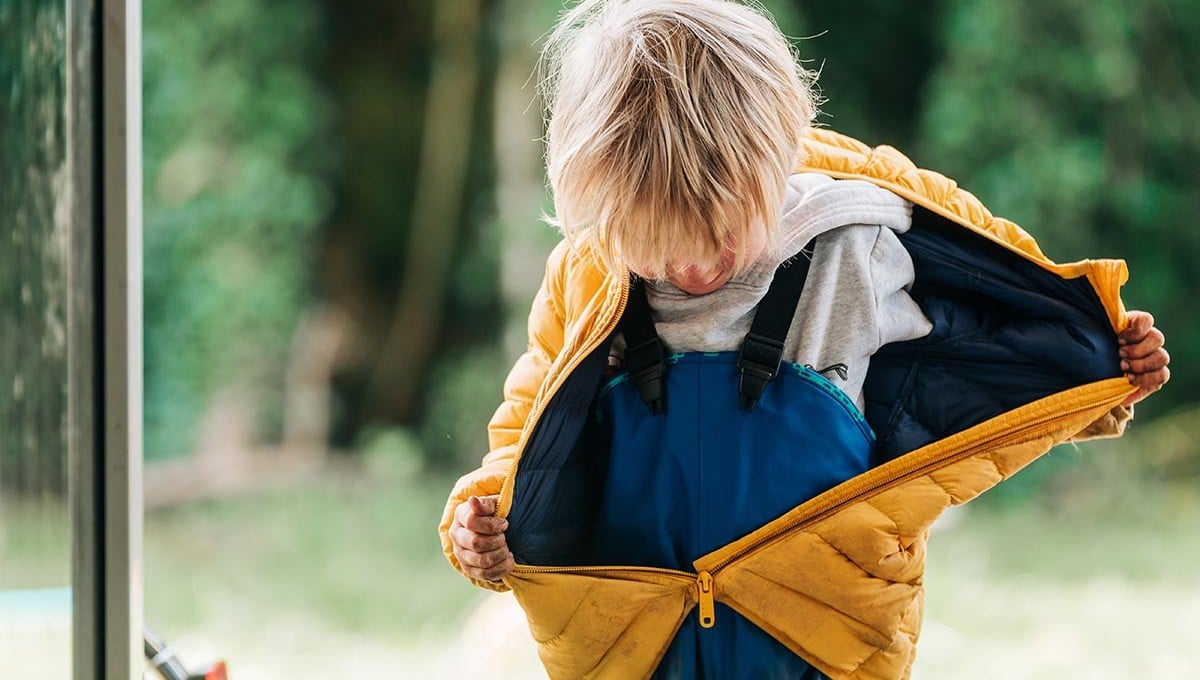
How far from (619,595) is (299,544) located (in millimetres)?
2852

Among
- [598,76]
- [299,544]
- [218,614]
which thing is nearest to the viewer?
[598,76]

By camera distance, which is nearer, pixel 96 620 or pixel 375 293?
pixel 96 620

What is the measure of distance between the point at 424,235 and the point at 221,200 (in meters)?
0.73

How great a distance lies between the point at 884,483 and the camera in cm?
100

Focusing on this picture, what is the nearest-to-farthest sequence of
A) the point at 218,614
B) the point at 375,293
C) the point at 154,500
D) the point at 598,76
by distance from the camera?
the point at 598,76, the point at 218,614, the point at 154,500, the point at 375,293

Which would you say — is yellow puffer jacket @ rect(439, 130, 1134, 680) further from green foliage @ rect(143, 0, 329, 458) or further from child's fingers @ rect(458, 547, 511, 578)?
green foliage @ rect(143, 0, 329, 458)

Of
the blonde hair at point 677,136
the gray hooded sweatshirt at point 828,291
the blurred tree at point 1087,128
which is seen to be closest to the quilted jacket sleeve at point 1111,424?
the gray hooded sweatshirt at point 828,291

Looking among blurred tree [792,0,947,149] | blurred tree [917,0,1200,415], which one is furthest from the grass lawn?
blurred tree [792,0,947,149]

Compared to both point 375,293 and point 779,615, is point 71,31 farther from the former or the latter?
point 375,293

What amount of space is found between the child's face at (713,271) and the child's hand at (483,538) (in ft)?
0.81

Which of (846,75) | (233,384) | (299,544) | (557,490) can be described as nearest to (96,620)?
(557,490)

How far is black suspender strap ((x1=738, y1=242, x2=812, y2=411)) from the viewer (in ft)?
3.29

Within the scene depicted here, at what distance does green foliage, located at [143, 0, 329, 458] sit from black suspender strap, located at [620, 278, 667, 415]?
326cm

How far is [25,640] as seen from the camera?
1031 millimetres
